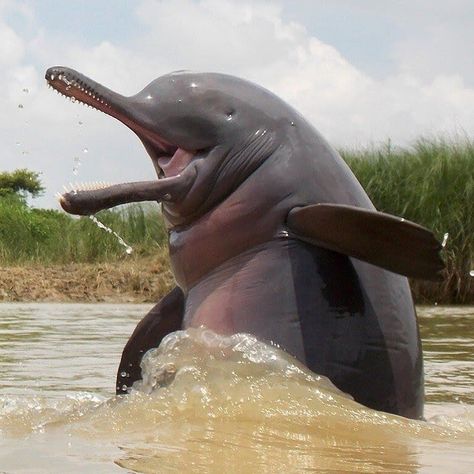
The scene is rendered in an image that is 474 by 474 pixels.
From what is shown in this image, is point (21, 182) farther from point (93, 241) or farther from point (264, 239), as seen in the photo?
point (264, 239)

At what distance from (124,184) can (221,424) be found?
1098 mm

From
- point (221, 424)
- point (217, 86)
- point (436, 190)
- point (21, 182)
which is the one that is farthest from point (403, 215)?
point (21, 182)

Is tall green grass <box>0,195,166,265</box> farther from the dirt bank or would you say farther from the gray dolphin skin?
the gray dolphin skin

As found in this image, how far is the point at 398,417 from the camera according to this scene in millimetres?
3939

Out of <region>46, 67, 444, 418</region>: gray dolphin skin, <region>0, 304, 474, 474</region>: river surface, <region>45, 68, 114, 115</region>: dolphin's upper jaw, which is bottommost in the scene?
<region>0, 304, 474, 474</region>: river surface

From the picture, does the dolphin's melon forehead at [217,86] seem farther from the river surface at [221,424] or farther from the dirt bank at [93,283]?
the dirt bank at [93,283]

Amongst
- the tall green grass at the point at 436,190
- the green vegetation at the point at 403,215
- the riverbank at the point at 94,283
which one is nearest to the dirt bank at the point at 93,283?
the riverbank at the point at 94,283

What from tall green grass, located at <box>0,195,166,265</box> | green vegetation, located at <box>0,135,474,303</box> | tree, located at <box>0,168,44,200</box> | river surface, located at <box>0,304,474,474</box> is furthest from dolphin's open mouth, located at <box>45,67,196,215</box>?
tree, located at <box>0,168,44,200</box>

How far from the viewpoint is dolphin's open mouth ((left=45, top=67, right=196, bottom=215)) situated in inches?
168

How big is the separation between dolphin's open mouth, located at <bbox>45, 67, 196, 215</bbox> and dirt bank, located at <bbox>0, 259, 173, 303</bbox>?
12182 millimetres

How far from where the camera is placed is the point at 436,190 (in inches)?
633

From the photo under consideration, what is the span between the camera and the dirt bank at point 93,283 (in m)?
17.1

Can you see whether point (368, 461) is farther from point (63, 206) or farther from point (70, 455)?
point (63, 206)

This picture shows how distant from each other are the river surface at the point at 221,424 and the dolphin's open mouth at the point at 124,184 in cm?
54
